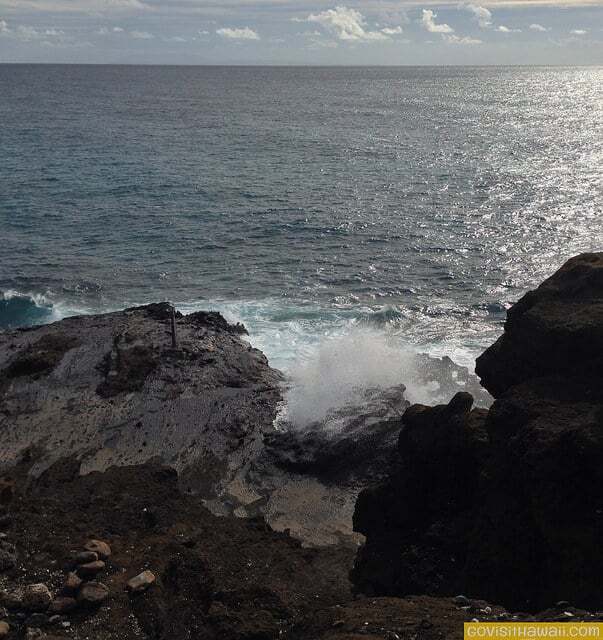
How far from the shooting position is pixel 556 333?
1670 cm

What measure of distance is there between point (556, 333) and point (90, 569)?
38.9ft

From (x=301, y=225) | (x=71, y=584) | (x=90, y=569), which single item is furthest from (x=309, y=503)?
(x=301, y=225)

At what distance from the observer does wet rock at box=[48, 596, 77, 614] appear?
565 inches

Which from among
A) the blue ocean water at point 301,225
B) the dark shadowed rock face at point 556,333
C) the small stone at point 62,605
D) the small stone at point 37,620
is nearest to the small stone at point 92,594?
the small stone at point 62,605

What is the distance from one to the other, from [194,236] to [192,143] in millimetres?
42477

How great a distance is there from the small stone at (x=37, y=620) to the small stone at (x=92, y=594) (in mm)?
751

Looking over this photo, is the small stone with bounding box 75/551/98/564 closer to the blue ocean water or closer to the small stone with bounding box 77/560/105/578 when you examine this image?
the small stone with bounding box 77/560/105/578

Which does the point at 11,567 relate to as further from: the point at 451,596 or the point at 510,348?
the point at 510,348

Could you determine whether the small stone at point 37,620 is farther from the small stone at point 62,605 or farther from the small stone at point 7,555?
the small stone at point 7,555

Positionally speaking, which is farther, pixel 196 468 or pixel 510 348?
pixel 196 468

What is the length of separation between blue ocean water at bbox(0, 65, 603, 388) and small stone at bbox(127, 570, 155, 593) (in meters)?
16.4

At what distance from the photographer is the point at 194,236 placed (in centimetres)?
5088

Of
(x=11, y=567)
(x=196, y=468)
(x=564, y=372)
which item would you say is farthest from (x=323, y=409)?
(x=11, y=567)

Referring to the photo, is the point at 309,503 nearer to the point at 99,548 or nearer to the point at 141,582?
the point at 99,548
